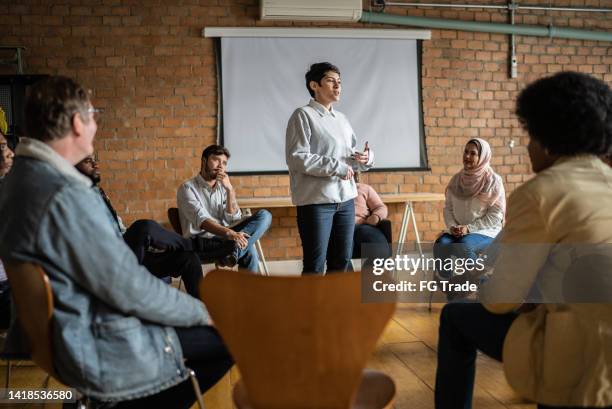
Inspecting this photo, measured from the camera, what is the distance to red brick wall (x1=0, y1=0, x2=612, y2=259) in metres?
5.12

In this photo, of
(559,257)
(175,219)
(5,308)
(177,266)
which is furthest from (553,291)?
(175,219)

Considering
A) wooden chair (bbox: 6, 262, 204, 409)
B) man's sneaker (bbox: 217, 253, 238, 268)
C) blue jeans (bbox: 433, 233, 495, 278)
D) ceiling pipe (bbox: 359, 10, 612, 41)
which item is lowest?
man's sneaker (bbox: 217, 253, 238, 268)

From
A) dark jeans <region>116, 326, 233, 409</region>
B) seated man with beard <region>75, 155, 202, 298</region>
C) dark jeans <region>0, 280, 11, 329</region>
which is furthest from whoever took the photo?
seated man with beard <region>75, 155, 202, 298</region>

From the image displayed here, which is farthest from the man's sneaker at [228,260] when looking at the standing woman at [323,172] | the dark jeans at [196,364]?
the dark jeans at [196,364]

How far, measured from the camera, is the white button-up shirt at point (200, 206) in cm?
393

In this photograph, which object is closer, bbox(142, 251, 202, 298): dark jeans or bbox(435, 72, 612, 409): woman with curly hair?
bbox(435, 72, 612, 409): woman with curly hair

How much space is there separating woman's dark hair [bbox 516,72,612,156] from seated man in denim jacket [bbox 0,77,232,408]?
1.05 metres

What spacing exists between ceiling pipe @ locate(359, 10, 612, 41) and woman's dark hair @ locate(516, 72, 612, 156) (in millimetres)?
4071

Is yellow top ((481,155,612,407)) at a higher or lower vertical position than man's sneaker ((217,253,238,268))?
higher

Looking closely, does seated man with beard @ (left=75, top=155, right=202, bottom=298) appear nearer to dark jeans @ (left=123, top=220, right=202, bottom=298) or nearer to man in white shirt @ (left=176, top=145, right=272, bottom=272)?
dark jeans @ (left=123, top=220, right=202, bottom=298)

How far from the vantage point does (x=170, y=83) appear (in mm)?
5262

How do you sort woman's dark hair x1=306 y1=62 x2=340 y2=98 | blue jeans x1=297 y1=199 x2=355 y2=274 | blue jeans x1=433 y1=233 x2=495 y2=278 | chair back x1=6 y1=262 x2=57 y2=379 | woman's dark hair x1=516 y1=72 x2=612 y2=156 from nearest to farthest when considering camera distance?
chair back x1=6 y1=262 x2=57 y2=379 → woman's dark hair x1=516 y1=72 x2=612 y2=156 → blue jeans x1=297 y1=199 x2=355 y2=274 → woman's dark hair x1=306 y1=62 x2=340 y2=98 → blue jeans x1=433 y1=233 x2=495 y2=278

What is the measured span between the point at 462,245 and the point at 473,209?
298 millimetres

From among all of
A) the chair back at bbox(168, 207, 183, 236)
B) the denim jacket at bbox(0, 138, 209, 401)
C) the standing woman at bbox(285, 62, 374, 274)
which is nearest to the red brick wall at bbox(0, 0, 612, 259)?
the chair back at bbox(168, 207, 183, 236)
